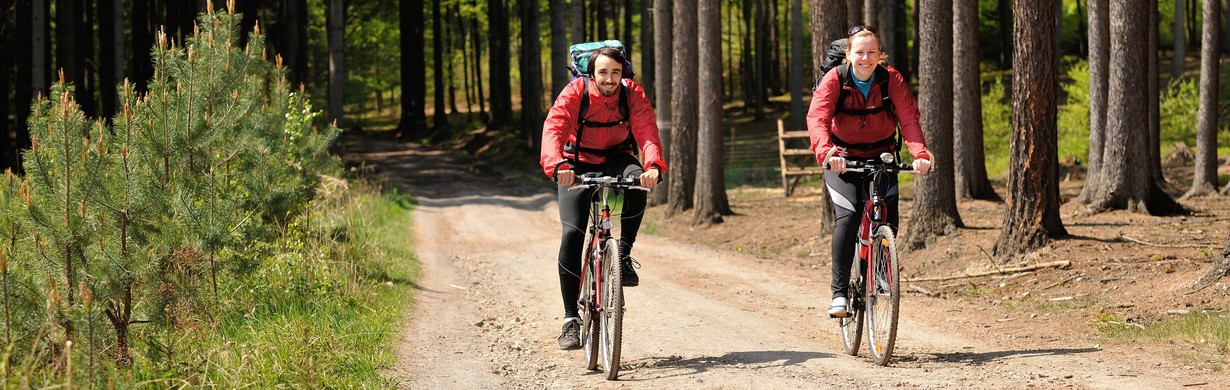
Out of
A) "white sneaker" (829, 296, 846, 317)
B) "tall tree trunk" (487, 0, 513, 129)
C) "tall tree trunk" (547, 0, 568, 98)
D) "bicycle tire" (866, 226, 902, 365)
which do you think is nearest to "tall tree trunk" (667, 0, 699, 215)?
"tall tree trunk" (547, 0, 568, 98)

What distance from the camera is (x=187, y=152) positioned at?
7.77m

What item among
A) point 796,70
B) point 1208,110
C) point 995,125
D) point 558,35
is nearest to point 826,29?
point 1208,110

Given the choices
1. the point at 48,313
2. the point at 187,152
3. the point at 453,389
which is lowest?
the point at 453,389

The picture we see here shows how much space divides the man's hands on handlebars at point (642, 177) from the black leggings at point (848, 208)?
1.14 metres

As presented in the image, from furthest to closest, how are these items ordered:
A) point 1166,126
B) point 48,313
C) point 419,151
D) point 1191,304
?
point 419,151
point 1166,126
point 1191,304
point 48,313

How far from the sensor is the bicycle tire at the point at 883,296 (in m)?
6.79

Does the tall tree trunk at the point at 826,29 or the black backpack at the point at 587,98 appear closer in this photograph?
the black backpack at the point at 587,98

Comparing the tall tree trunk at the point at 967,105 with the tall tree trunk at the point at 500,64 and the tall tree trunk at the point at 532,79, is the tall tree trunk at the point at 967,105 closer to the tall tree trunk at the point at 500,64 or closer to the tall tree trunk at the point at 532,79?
the tall tree trunk at the point at 532,79

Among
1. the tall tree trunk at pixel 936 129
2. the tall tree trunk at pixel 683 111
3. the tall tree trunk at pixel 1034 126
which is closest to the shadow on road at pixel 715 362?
the tall tree trunk at pixel 1034 126

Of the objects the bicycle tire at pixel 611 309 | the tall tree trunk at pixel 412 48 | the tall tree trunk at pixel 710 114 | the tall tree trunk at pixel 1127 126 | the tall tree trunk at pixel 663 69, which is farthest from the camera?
the tall tree trunk at pixel 412 48

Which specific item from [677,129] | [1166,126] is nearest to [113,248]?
[677,129]

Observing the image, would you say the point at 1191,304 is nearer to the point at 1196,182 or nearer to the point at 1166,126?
the point at 1196,182

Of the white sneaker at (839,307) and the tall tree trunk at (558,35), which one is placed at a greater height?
the tall tree trunk at (558,35)

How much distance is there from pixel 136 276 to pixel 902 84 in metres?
4.60
